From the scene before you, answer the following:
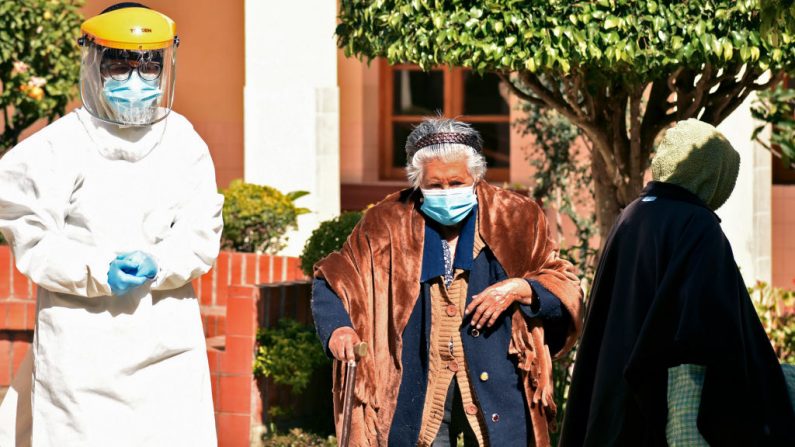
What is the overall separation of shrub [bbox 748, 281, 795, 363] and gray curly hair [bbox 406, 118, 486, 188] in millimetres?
3068

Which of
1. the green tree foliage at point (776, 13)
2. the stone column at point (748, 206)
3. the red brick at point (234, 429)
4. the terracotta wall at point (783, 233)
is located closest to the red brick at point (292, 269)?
the red brick at point (234, 429)

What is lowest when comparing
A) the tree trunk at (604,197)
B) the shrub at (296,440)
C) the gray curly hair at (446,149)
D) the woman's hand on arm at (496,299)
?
the shrub at (296,440)

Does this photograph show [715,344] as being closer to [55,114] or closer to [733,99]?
[733,99]

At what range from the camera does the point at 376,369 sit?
15.8 ft

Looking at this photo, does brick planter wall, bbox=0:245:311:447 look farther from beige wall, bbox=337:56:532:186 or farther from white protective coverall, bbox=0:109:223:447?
beige wall, bbox=337:56:532:186

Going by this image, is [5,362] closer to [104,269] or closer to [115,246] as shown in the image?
[115,246]

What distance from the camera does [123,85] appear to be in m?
4.84

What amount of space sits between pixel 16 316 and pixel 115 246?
344cm

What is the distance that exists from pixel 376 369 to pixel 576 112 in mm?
2126

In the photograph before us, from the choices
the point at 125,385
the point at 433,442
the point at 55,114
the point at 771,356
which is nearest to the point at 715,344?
the point at 771,356

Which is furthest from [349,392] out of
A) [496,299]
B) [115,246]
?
[115,246]

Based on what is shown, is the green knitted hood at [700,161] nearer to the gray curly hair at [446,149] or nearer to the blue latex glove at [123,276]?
the gray curly hair at [446,149]

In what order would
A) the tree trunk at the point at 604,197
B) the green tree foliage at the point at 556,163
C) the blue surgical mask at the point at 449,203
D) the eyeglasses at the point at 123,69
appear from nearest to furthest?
1. the blue surgical mask at the point at 449,203
2. the eyeglasses at the point at 123,69
3. the tree trunk at the point at 604,197
4. the green tree foliage at the point at 556,163

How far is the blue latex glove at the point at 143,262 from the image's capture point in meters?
4.68
